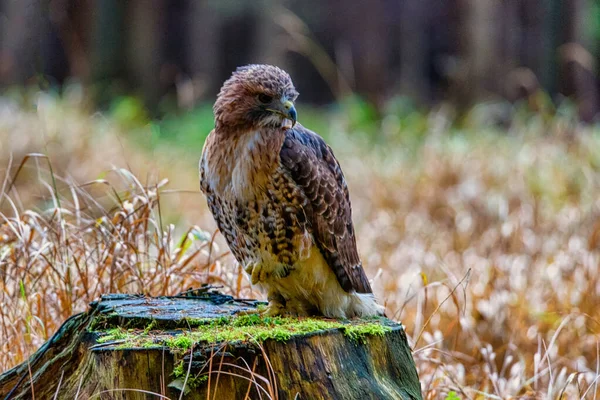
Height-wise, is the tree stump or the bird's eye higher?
the bird's eye

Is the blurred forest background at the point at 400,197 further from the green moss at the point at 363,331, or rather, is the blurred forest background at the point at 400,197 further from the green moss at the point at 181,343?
the green moss at the point at 181,343

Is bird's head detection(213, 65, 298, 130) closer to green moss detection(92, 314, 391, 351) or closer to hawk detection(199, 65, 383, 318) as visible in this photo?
hawk detection(199, 65, 383, 318)

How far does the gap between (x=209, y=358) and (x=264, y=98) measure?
1.07 m

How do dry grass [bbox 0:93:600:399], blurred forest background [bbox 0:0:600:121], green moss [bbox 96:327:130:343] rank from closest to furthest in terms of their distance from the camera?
green moss [bbox 96:327:130:343], dry grass [bbox 0:93:600:399], blurred forest background [bbox 0:0:600:121]

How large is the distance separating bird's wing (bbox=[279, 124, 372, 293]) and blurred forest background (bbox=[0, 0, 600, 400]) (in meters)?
0.39

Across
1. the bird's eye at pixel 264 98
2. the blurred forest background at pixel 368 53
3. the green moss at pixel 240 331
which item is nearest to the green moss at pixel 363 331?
the green moss at pixel 240 331

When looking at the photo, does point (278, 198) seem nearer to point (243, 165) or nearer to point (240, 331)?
point (243, 165)

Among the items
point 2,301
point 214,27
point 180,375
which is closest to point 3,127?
point 2,301

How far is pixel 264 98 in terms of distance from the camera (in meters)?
3.19

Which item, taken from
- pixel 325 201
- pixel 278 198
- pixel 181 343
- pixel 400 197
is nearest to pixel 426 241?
pixel 400 197

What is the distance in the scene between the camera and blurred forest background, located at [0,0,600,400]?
394 centimetres

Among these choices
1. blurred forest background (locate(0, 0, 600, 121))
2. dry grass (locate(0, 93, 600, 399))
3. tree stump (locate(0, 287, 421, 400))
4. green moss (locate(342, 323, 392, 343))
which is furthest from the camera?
blurred forest background (locate(0, 0, 600, 121))

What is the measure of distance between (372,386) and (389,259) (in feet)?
12.4

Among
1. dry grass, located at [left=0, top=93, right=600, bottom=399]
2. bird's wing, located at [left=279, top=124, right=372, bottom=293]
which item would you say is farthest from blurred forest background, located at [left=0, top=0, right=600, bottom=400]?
bird's wing, located at [left=279, top=124, right=372, bottom=293]
